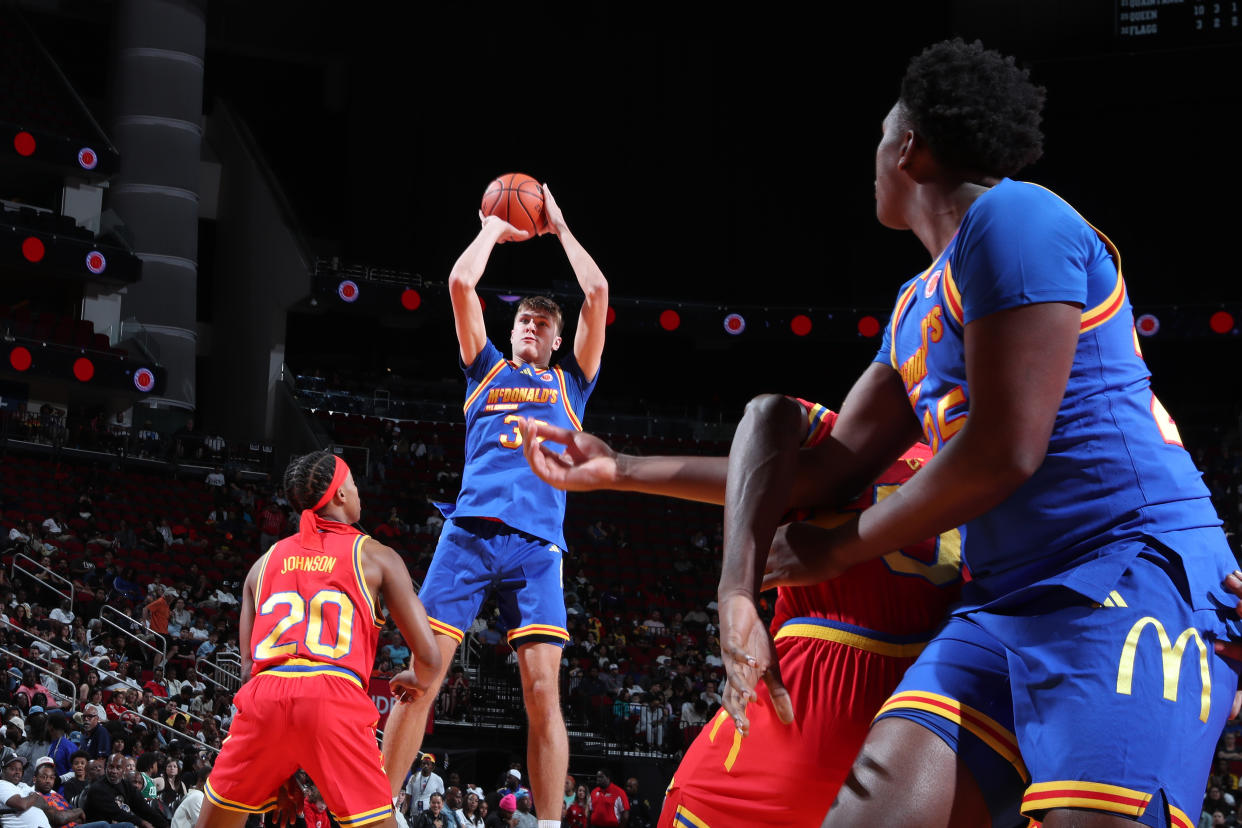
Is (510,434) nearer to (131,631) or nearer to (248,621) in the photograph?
(248,621)

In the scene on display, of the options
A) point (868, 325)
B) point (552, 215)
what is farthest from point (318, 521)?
point (868, 325)

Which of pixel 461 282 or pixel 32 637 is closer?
pixel 461 282

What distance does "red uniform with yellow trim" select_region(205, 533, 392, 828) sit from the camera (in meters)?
4.60

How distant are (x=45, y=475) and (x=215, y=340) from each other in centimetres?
866

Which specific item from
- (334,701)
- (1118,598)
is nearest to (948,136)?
(1118,598)

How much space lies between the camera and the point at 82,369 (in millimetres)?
21891

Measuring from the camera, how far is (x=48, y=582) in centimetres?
1600

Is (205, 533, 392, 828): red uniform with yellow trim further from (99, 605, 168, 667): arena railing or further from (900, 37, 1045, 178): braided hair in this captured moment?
(99, 605, 168, 667): arena railing

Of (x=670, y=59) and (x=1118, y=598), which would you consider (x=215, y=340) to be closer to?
(x=670, y=59)

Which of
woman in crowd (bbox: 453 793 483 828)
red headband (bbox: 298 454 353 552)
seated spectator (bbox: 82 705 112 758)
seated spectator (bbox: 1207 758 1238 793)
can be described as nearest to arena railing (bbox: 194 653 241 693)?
seated spectator (bbox: 82 705 112 758)

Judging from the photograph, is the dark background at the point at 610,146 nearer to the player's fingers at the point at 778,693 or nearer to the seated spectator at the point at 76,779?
the seated spectator at the point at 76,779

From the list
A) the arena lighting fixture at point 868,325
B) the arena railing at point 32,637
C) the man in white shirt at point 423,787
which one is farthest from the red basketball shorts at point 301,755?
the arena lighting fixture at point 868,325

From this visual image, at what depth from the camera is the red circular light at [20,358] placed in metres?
21.2

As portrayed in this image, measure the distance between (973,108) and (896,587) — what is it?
0.92 m
